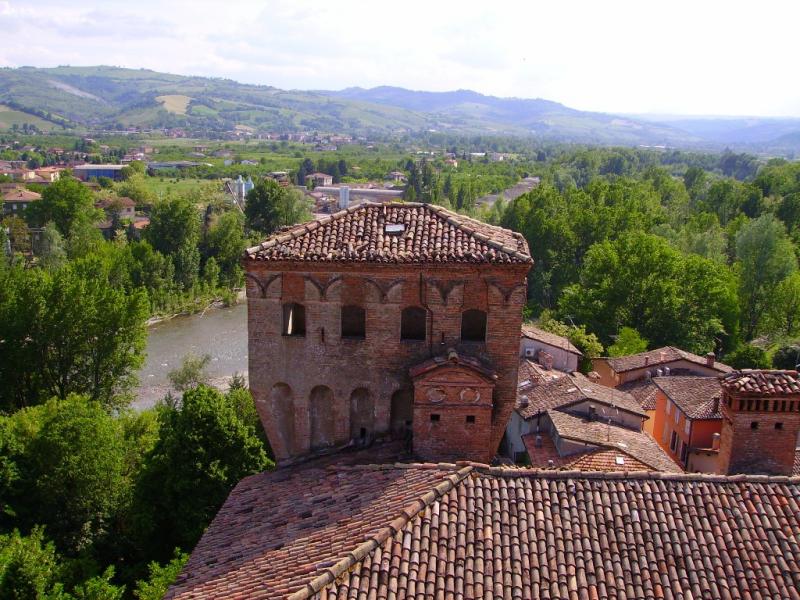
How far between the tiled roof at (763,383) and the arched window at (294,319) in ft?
34.9

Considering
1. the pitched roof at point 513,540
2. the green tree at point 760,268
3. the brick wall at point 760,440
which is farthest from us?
the green tree at point 760,268

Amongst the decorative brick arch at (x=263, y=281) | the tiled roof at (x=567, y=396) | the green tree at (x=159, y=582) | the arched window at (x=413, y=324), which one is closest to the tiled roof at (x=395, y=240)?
the decorative brick arch at (x=263, y=281)

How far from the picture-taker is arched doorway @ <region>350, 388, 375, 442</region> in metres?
16.3

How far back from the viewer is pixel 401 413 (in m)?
16.4

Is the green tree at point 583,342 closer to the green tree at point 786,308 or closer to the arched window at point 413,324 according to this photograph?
the green tree at point 786,308

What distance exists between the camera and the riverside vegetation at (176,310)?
83.0ft

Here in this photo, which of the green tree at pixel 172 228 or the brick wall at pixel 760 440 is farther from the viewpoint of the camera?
the green tree at pixel 172 228

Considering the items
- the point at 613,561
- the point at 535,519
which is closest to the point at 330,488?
the point at 535,519

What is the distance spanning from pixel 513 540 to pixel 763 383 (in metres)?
10.3

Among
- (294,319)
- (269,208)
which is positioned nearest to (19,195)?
(269,208)

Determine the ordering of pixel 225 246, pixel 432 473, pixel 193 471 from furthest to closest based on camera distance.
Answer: pixel 225 246, pixel 193 471, pixel 432 473

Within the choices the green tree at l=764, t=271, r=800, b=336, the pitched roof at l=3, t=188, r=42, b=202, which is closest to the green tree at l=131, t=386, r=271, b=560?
the green tree at l=764, t=271, r=800, b=336

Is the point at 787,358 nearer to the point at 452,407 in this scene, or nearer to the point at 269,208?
the point at 452,407

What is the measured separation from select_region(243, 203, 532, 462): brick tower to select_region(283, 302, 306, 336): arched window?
0.04 metres
